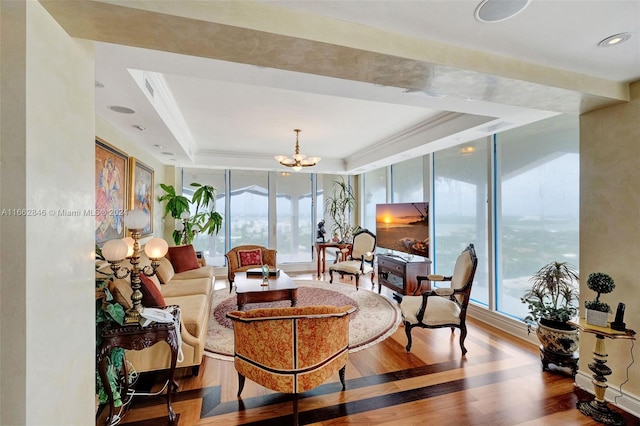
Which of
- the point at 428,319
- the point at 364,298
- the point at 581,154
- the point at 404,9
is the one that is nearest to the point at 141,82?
the point at 404,9

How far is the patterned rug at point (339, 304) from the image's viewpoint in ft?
10.6

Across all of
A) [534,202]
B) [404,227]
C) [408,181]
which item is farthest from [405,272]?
[408,181]

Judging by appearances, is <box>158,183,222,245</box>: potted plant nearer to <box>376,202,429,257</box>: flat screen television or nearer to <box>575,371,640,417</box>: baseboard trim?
<box>376,202,429,257</box>: flat screen television

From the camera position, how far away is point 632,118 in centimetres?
219

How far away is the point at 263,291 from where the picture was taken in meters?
3.58

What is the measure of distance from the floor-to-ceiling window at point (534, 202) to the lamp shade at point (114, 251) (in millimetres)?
4318

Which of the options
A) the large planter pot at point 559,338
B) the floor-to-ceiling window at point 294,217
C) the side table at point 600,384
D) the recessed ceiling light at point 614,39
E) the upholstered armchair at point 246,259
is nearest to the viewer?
the recessed ceiling light at point 614,39

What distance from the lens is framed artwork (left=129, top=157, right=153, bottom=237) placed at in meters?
3.86

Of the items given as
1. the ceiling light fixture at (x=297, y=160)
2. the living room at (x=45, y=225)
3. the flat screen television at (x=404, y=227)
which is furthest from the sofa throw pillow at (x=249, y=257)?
the living room at (x=45, y=225)

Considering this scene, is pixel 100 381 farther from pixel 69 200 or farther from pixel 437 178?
pixel 437 178

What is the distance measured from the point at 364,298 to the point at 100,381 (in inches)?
147

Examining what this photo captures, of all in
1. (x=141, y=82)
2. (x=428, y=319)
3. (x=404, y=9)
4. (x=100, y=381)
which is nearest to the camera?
(x=404, y=9)

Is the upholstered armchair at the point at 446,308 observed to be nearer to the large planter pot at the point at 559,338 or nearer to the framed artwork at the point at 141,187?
the large planter pot at the point at 559,338

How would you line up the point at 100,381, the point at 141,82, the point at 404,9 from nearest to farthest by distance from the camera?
the point at 404,9, the point at 100,381, the point at 141,82
